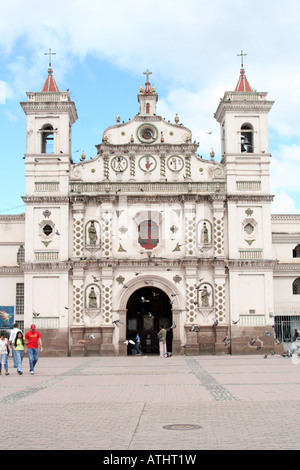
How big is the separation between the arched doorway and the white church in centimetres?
6

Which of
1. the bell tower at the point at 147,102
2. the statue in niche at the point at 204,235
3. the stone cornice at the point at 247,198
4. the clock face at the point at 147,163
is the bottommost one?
the statue in niche at the point at 204,235

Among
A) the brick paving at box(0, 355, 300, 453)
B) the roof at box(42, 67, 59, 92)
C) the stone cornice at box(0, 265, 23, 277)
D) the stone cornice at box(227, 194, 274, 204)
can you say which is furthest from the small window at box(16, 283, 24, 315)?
the stone cornice at box(227, 194, 274, 204)

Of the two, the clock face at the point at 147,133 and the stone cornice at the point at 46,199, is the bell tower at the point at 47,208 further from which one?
the clock face at the point at 147,133

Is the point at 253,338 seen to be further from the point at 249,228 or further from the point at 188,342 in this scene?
the point at 249,228

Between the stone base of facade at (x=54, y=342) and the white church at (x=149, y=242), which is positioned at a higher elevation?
the white church at (x=149, y=242)

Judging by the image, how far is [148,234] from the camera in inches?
1455

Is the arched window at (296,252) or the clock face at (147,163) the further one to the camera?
the arched window at (296,252)

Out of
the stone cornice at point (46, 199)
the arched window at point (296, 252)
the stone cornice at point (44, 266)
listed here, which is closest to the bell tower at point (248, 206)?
the arched window at point (296, 252)

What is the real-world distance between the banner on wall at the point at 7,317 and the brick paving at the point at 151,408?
1105 centimetres

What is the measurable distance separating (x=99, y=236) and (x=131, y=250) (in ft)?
6.52

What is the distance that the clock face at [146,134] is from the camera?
37.7 meters
